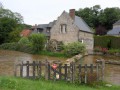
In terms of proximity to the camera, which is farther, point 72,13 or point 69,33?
point 69,33

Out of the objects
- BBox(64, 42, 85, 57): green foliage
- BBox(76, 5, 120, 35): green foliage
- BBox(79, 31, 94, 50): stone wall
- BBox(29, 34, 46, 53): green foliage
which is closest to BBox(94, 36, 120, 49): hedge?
BBox(79, 31, 94, 50): stone wall

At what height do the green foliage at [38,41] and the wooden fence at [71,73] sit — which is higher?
the green foliage at [38,41]

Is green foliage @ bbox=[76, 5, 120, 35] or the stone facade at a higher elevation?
green foliage @ bbox=[76, 5, 120, 35]

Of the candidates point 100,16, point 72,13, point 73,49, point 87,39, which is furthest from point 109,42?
Answer: point 100,16

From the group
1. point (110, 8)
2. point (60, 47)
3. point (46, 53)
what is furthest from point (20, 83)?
point (110, 8)

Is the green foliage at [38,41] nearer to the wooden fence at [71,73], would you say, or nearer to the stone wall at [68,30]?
the stone wall at [68,30]

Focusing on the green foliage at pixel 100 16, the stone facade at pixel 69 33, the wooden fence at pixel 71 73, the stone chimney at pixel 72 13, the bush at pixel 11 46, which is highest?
the green foliage at pixel 100 16

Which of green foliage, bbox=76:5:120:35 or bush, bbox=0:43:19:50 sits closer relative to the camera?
bush, bbox=0:43:19:50

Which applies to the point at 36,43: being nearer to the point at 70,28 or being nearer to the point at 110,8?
the point at 70,28

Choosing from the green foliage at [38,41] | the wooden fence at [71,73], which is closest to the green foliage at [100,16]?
the green foliage at [38,41]

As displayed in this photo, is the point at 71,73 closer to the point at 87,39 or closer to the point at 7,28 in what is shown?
the point at 87,39

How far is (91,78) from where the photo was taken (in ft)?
44.4

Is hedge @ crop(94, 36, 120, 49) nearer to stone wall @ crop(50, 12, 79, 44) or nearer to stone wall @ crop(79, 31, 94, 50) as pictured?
stone wall @ crop(79, 31, 94, 50)

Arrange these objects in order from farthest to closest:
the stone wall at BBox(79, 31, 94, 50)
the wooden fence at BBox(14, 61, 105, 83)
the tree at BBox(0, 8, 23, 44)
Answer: the tree at BBox(0, 8, 23, 44)
the stone wall at BBox(79, 31, 94, 50)
the wooden fence at BBox(14, 61, 105, 83)
